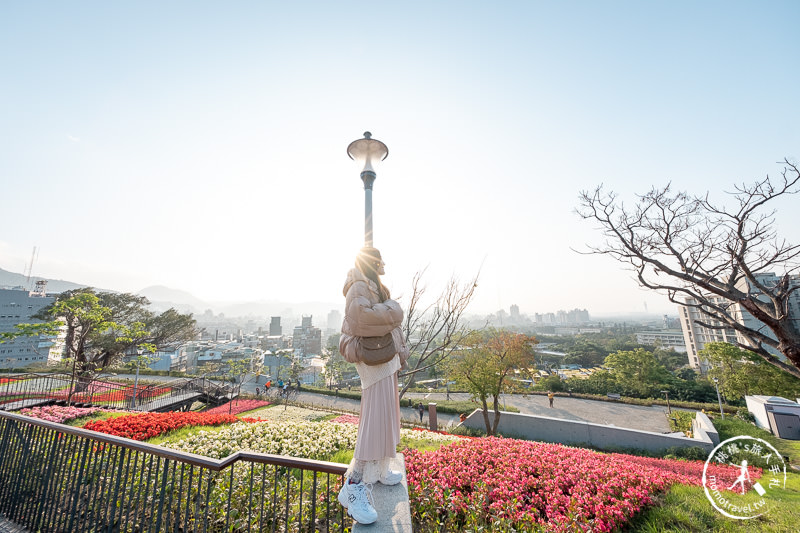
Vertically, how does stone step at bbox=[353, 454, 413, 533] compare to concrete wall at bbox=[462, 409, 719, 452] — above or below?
above

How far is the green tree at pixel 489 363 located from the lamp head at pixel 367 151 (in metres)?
13.0

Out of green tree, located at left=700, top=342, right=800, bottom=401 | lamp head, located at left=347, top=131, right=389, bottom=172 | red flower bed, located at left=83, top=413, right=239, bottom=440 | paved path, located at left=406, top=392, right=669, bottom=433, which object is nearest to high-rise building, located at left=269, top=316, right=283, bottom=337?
paved path, located at left=406, top=392, right=669, bottom=433

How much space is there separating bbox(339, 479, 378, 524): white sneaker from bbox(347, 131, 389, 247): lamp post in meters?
2.69

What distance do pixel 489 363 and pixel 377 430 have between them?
47.6 feet

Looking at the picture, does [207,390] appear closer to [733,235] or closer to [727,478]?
[727,478]

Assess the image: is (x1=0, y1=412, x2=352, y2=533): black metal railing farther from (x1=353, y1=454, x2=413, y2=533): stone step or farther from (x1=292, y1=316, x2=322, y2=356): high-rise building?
(x1=292, y1=316, x2=322, y2=356): high-rise building

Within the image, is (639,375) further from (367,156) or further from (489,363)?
(367,156)

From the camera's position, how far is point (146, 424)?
7.35 m

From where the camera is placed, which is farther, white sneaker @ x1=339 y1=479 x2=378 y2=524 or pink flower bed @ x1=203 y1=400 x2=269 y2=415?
pink flower bed @ x1=203 y1=400 x2=269 y2=415

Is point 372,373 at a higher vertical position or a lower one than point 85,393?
higher

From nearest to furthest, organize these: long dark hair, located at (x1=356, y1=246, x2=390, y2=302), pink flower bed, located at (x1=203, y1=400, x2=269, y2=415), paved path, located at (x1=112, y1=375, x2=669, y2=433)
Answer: long dark hair, located at (x1=356, y1=246, x2=390, y2=302) < pink flower bed, located at (x1=203, y1=400, x2=269, y2=415) < paved path, located at (x1=112, y1=375, x2=669, y2=433)

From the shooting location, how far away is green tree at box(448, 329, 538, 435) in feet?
51.9

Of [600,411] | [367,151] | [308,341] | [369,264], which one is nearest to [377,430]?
[369,264]

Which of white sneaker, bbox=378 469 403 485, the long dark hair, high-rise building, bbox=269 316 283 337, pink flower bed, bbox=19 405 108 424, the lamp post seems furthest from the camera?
high-rise building, bbox=269 316 283 337
